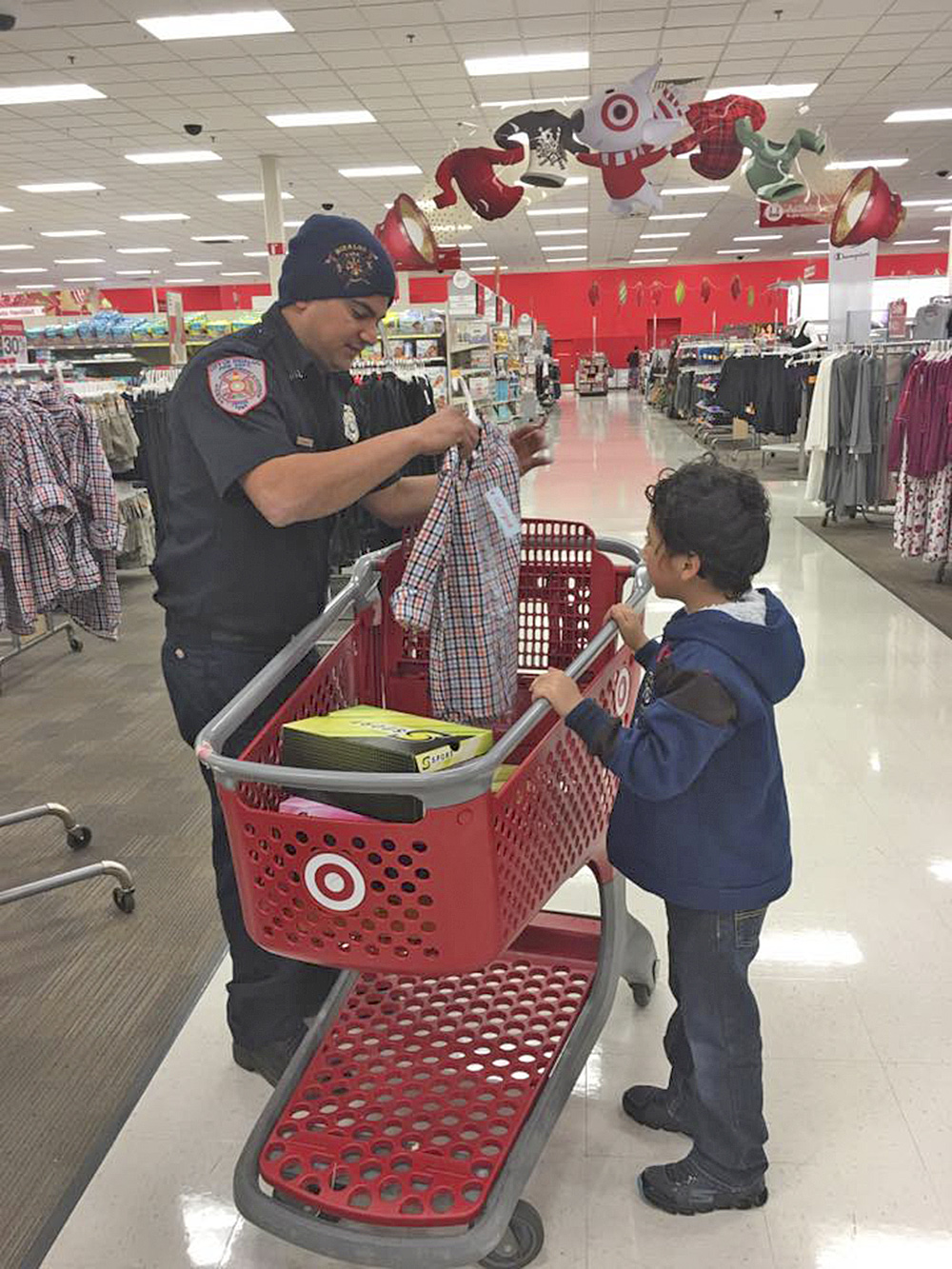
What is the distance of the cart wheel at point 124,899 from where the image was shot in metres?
2.83

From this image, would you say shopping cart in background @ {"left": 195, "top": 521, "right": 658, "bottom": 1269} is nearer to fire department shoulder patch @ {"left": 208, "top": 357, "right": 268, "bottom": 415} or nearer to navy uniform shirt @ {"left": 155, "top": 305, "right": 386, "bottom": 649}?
navy uniform shirt @ {"left": 155, "top": 305, "right": 386, "bottom": 649}

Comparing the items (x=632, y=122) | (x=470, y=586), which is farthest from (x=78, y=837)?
(x=632, y=122)

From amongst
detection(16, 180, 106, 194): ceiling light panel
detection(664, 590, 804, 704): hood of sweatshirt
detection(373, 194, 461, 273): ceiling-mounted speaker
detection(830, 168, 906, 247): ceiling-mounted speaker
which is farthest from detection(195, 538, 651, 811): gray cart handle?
detection(16, 180, 106, 194): ceiling light panel

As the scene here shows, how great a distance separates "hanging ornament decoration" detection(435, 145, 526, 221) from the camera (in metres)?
5.89

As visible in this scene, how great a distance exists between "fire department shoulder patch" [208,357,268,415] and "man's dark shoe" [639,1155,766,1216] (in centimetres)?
150

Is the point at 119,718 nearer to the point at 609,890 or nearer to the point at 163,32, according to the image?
the point at 609,890

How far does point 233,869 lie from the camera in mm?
1938

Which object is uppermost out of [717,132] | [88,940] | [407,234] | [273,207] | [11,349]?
[273,207]

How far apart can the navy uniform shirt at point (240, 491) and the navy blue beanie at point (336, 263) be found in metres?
0.11

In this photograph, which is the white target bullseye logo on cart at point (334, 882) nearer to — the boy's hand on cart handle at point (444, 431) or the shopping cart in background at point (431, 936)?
the shopping cart in background at point (431, 936)

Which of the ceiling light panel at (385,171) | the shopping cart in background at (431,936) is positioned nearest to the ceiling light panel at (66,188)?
the ceiling light panel at (385,171)

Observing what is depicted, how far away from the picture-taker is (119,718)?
4480mm

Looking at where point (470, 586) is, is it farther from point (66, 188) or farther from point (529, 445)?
point (66, 188)

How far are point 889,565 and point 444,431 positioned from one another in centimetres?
587
